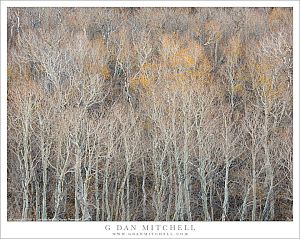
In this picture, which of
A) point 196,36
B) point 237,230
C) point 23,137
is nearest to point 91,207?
point 23,137

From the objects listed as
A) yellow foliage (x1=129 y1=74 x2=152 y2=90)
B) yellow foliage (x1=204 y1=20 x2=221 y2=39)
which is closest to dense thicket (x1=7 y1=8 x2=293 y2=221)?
yellow foliage (x1=129 y1=74 x2=152 y2=90)

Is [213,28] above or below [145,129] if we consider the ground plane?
above

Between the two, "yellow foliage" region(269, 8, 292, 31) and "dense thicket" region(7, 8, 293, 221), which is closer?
"dense thicket" region(7, 8, 293, 221)

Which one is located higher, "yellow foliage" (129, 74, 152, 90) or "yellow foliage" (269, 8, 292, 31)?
"yellow foliage" (269, 8, 292, 31)

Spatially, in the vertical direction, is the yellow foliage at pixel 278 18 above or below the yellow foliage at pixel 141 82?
above

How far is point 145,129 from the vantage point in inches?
832

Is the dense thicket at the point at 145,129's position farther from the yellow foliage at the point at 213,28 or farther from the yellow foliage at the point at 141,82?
the yellow foliage at the point at 213,28

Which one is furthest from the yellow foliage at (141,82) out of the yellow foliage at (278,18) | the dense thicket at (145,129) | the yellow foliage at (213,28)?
the yellow foliage at (278,18)

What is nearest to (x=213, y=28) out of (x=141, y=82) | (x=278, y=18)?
(x=278, y=18)

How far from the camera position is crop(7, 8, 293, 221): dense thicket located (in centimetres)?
2066

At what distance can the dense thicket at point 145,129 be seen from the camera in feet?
67.8

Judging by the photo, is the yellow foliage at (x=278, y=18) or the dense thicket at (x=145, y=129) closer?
the dense thicket at (x=145, y=129)

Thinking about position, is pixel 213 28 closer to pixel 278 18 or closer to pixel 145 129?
pixel 278 18

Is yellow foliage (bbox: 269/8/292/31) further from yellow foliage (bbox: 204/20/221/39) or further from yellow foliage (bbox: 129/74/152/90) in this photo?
yellow foliage (bbox: 129/74/152/90)
